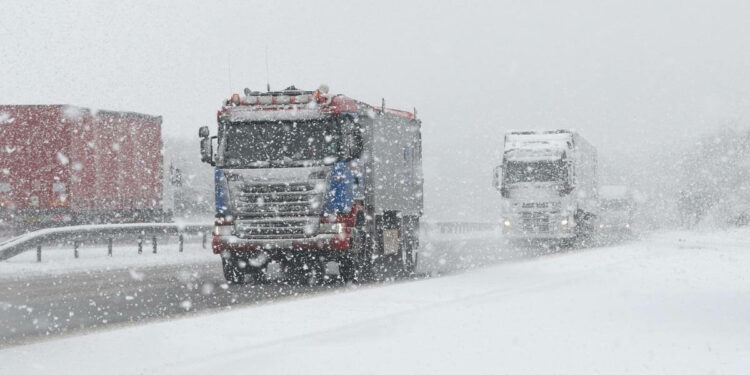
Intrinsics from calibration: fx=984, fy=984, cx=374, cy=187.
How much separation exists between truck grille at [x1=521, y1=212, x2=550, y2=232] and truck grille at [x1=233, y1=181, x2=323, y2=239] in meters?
15.3

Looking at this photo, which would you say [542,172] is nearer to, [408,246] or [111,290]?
[408,246]

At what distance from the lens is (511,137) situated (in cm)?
3139

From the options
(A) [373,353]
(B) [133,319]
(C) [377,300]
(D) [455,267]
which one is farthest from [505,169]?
(A) [373,353]

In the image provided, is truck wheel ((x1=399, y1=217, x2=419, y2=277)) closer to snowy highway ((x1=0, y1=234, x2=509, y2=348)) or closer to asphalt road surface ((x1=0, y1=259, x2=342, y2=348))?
snowy highway ((x1=0, y1=234, x2=509, y2=348))

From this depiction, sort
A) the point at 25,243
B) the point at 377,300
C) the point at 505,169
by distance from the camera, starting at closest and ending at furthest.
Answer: the point at 377,300, the point at 25,243, the point at 505,169

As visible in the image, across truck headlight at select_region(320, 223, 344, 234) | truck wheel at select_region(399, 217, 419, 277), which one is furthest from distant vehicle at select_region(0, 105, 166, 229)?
truck headlight at select_region(320, 223, 344, 234)

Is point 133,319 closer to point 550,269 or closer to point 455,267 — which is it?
point 550,269

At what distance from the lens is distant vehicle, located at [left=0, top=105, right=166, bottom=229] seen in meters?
26.7

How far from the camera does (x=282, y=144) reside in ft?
52.6

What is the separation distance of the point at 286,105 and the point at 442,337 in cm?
802

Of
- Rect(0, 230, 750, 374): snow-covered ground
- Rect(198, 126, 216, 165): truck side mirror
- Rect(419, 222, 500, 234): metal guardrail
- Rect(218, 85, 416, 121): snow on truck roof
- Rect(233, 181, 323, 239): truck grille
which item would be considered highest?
Rect(218, 85, 416, 121): snow on truck roof

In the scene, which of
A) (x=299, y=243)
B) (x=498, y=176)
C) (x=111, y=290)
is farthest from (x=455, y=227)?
(x=111, y=290)

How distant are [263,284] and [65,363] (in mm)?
9287

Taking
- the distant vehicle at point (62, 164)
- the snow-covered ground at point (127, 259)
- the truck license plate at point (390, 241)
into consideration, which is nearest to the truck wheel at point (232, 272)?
the truck license plate at point (390, 241)
